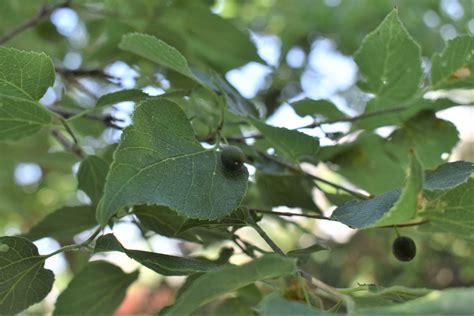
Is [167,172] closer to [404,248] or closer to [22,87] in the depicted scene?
[22,87]

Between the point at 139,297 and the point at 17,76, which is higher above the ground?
the point at 17,76

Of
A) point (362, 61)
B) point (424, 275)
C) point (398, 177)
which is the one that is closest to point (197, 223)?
point (362, 61)

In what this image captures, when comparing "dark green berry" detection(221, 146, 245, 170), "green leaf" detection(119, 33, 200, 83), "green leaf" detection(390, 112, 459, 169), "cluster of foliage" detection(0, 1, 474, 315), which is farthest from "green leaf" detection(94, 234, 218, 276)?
"green leaf" detection(390, 112, 459, 169)

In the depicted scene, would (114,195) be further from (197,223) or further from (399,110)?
(399,110)

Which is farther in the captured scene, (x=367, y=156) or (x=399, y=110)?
(x=367, y=156)

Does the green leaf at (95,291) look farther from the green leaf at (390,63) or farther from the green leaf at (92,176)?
the green leaf at (390,63)

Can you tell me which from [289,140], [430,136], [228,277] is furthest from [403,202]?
[430,136]
